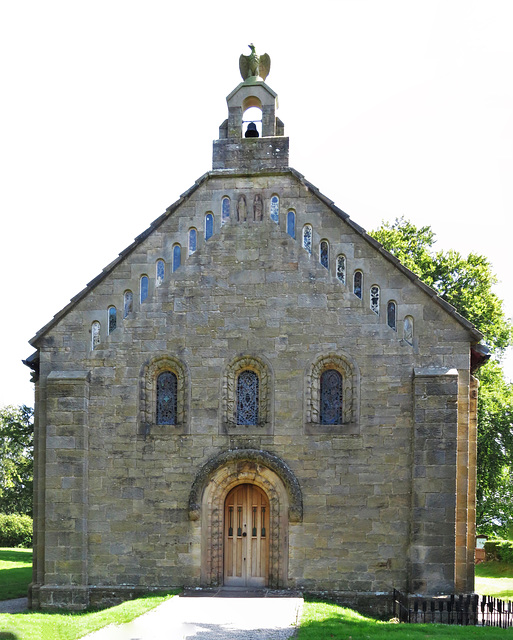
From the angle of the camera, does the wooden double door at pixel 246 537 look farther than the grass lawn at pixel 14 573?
No

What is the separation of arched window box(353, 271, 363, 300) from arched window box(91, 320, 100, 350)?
21.6 ft

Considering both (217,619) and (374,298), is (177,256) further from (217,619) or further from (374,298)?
(217,619)

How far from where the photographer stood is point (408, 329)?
64.2ft

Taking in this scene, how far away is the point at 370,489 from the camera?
1916 centimetres

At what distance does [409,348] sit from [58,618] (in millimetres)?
10164

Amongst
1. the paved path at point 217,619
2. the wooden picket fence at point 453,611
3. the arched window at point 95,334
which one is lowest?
the wooden picket fence at point 453,611

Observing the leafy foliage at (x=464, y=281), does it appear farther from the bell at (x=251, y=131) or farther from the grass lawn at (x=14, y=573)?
the grass lawn at (x=14, y=573)

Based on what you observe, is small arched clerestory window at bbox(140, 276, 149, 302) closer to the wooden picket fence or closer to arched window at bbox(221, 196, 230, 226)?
arched window at bbox(221, 196, 230, 226)

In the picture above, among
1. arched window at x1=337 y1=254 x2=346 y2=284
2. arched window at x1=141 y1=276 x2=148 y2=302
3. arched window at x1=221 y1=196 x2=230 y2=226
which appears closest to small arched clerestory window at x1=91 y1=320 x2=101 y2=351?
arched window at x1=141 y1=276 x2=148 y2=302

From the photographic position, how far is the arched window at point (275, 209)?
2048cm

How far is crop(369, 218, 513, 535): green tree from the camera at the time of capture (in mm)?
34219

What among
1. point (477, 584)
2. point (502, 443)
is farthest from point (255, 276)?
point (502, 443)

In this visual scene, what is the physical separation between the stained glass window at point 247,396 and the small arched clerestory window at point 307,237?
11.3 ft

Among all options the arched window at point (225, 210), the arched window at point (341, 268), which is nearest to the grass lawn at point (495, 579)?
the arched window at point (341, 268)
